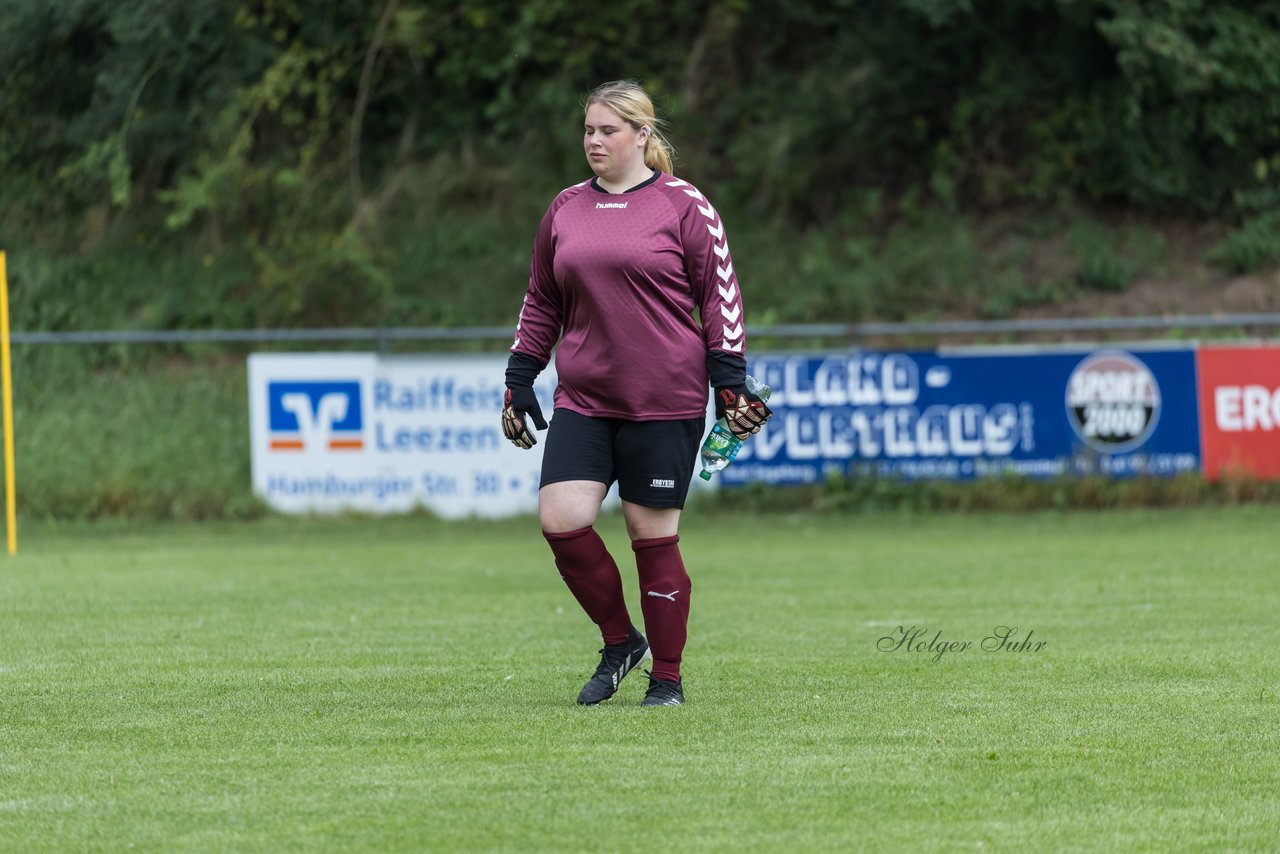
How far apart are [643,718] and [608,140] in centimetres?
188

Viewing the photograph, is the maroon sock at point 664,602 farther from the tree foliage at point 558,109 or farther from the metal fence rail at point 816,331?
the tree foliage at point 558,109

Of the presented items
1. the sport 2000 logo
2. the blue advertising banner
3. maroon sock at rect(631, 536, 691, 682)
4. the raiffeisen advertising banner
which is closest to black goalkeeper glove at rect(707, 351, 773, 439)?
maroon sock at rect(631, 536, 691, 682)

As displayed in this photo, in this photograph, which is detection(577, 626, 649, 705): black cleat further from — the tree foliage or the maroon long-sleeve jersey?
the tree foliage

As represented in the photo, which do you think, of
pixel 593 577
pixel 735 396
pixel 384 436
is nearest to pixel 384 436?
pixel 384 436

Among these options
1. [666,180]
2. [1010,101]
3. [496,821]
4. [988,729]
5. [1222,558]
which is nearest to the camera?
[496,821]

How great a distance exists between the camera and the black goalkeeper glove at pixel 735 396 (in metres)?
6.12

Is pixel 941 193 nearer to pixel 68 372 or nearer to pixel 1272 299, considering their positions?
pixel 1272 299

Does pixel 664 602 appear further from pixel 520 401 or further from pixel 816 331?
pixel 816 331

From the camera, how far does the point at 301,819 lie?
4.35 metres

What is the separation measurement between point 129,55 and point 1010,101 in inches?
422

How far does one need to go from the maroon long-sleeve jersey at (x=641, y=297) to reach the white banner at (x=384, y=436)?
35.5ft

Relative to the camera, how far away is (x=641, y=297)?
19.8 feet

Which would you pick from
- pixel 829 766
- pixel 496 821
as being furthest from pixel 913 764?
pixel 496 821

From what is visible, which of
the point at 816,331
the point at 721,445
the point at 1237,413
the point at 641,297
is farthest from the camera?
the point at 816,331
